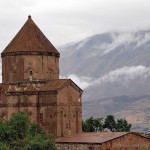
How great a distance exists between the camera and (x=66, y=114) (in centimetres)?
7462

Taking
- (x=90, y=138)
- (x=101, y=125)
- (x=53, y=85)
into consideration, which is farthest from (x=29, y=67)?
(x=101, y=125)

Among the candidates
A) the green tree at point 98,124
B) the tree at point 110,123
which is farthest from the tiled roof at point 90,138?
the tree at point 110,123

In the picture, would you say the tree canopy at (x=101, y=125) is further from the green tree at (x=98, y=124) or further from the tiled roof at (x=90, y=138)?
the tiled roof at (x=90, y=138)

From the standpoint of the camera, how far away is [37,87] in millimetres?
75750

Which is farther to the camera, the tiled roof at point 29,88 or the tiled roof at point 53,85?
the tiled roof at point 29,88

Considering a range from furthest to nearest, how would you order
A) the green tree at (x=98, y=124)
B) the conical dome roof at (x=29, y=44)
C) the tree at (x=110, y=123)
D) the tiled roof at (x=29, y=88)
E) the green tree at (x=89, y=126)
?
the tree at (x=110, y=123) < the green tree at (x=98, y=124) < the green tree at (x=89, y=126) < the conical dome roof at (x=29, y=44) < the tiled roof at (x=29, y=88)

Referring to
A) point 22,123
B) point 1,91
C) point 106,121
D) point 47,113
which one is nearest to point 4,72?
point 1,91

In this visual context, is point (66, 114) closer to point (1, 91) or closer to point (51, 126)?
point (51, 126)

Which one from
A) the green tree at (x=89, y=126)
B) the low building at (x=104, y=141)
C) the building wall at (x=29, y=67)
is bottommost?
the low building at (x=104, y=141)

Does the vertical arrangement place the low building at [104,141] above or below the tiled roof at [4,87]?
below

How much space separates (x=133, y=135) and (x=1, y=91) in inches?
706

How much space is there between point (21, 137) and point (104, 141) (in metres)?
9.37

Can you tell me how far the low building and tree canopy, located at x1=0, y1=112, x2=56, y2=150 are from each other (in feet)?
13.8

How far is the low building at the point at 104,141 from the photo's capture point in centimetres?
6750
